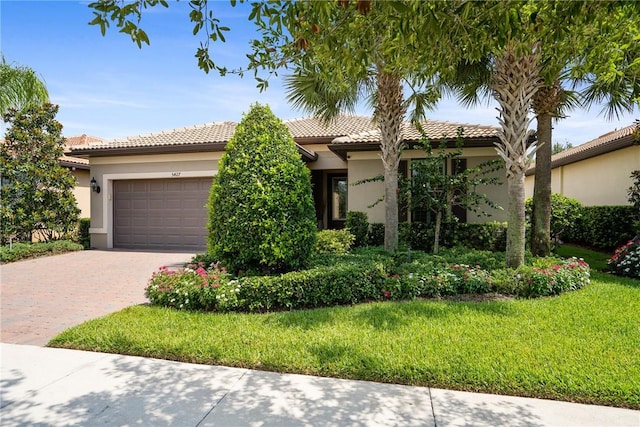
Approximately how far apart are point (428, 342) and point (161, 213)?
12.2 metres

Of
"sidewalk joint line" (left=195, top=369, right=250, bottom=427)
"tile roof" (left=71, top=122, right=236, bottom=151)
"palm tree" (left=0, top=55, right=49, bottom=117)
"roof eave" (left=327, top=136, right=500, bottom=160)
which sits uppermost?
"palm tree" (left=0, top=55, right=49, bottom=117)

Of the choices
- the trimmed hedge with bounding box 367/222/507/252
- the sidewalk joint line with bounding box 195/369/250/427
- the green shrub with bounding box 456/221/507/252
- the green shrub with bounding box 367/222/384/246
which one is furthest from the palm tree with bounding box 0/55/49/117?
the green shrub with bounding box 456/221/507/252

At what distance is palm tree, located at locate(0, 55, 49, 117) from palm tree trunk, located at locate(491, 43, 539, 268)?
44.2 feet

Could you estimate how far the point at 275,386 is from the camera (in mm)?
3463

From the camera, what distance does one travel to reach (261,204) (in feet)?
20.0

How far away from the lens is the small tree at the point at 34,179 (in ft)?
40.3

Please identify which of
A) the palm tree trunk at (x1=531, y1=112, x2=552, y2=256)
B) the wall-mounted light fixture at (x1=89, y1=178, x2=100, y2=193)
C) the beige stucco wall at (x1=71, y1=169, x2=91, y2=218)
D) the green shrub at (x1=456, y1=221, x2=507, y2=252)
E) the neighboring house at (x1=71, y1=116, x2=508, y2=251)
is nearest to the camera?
the palm tree trunk at (x1=531, y1=112, x2=552, y2=256)

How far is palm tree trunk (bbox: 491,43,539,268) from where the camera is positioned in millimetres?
7090

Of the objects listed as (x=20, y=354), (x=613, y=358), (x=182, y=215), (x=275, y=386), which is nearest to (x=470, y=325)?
(x=613, y=358)

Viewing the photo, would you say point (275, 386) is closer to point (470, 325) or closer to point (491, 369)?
point (491, 369)

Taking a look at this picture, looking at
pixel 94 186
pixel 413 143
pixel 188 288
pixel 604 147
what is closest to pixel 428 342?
pixel 188 288

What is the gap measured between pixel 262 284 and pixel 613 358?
444 centimetres

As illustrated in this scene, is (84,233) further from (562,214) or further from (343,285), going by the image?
(562,214)

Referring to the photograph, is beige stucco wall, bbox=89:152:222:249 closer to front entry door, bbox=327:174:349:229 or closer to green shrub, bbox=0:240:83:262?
green shrub, bbox=0:240:83:262
